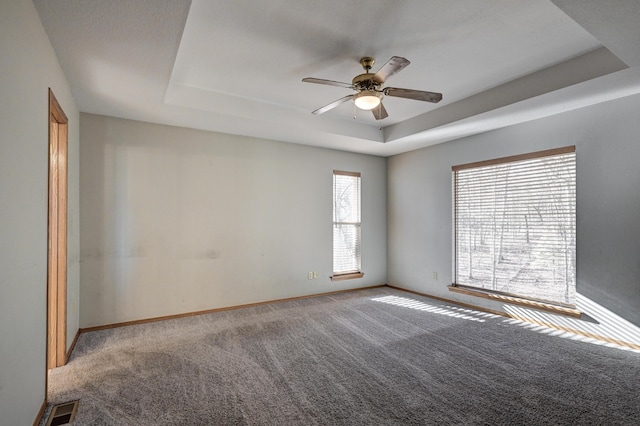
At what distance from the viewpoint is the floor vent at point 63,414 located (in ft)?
6.54

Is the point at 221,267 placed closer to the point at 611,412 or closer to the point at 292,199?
the point at 292,199

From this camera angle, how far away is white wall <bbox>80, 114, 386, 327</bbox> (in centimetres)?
366

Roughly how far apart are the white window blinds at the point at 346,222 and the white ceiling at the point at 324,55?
1649mm

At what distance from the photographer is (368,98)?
275cm

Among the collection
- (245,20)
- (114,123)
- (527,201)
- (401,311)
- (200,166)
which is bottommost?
(401,311)

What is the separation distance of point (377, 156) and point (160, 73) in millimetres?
4195

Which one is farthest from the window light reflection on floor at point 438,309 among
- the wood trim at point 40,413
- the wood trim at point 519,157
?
the wood trim at point 40,413

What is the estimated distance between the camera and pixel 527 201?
13.1 ft

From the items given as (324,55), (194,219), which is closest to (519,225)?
(324,55)

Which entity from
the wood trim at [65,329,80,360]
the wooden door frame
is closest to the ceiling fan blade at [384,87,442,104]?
the wooden door frame

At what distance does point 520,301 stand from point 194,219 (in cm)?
452

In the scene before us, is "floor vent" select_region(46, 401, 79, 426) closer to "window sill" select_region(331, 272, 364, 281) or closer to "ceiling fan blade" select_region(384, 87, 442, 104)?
"ceiling fan blade" select_region(384, 87, 442, 104)

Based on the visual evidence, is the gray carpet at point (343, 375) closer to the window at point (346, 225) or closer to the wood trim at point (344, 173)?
the window at point (346, 225)

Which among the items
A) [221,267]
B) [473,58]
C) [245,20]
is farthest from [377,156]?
[245,20]
